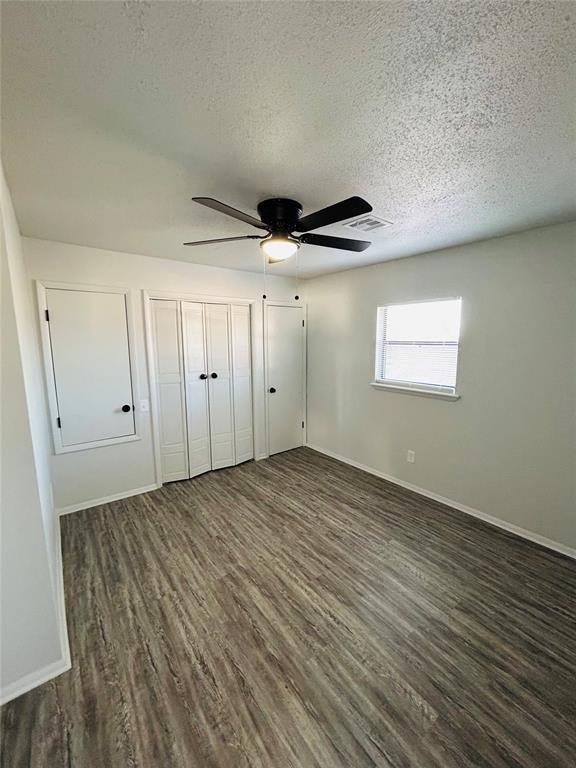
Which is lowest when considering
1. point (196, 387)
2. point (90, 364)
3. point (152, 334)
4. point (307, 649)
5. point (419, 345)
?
point (307, 649)

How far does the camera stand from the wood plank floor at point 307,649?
1.30 m

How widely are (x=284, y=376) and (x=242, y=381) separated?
0.69 meters

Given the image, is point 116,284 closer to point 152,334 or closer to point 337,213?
point 152,334

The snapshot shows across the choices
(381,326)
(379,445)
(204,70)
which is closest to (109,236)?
(204,70)

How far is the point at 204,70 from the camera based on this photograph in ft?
3.33

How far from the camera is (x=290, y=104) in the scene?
3.82ft

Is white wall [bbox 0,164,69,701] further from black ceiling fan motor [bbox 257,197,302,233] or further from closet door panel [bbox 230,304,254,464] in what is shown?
closet door panel [bbox 230,304,254,464]

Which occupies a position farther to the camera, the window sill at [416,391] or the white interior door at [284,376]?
the white interior door at [284,376]

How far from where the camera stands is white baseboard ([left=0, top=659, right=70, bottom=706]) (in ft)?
4.90

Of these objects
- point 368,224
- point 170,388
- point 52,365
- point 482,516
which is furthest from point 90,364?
point 482,516

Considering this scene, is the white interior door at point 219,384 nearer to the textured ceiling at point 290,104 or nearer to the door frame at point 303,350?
the door frame at point 303,350

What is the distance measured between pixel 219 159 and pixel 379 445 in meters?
3.28

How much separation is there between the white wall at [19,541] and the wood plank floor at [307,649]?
0.48 ft

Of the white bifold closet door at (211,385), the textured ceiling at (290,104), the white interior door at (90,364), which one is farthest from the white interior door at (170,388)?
the textured ceiling at (290,104)
